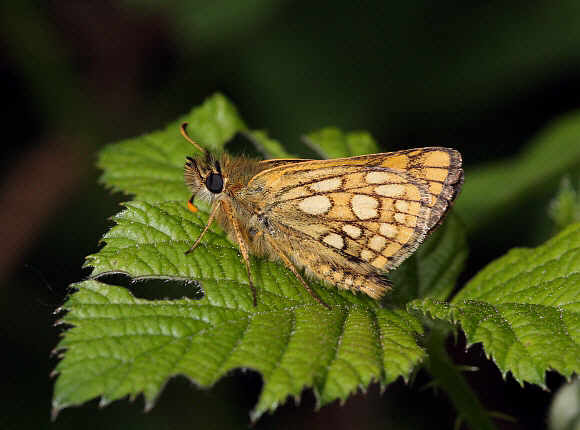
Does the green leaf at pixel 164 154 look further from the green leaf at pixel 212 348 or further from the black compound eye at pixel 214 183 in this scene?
the green leaf at pixel 212 348

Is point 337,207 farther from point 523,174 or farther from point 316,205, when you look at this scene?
point 523,174

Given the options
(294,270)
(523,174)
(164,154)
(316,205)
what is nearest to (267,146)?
(164,154)

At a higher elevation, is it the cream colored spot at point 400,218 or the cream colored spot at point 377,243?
the cream colored spot at point 400,218

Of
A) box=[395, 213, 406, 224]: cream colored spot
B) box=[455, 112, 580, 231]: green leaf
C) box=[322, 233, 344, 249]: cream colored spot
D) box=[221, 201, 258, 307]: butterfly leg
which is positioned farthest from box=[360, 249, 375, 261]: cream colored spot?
box=[455, 112, 580, 231]: green leaf

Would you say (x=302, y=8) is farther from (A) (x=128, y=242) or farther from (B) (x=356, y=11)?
(A) (x=128, y=242)

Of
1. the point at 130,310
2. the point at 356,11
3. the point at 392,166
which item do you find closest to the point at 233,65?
the point at 356,11

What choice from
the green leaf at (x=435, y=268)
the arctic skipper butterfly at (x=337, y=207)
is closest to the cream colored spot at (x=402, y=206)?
the arctic skipper butterfly at (x=337, y=207)

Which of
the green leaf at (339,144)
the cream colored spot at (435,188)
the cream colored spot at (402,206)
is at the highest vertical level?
the green leaf at (339,144)
